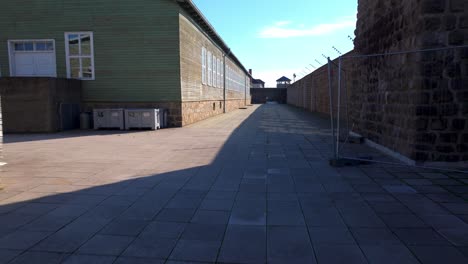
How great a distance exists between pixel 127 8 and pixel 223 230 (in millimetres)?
13281

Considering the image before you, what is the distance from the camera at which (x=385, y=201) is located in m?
4.82

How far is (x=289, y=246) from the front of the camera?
3.45 metres

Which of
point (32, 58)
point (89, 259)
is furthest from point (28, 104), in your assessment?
point (89, 259)

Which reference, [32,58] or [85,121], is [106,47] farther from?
[32,58]

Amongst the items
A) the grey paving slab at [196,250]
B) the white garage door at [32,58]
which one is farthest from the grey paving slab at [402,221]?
the white garage door at [32,58]

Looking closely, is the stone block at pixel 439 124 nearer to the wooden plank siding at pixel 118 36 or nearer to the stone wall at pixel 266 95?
the wooden plank siding at pixel 118 36

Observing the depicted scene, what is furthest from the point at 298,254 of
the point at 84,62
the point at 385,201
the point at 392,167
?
the point at 84,62

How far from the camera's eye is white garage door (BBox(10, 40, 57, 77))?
15.5 m

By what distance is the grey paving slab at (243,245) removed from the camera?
10.5 feet

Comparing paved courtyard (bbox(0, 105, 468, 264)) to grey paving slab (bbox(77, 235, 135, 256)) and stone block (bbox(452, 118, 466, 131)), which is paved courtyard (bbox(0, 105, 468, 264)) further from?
stone block (bbox(452, 118, 466, 131))

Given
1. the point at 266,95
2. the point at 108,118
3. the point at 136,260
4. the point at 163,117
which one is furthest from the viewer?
the point at 266,95

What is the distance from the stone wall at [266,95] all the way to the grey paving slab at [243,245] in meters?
63.6

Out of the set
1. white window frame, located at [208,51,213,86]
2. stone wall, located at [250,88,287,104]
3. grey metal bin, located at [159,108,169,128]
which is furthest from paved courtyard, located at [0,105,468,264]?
stone wall, located at [250,88,287,104]

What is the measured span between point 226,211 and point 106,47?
41.7ft
